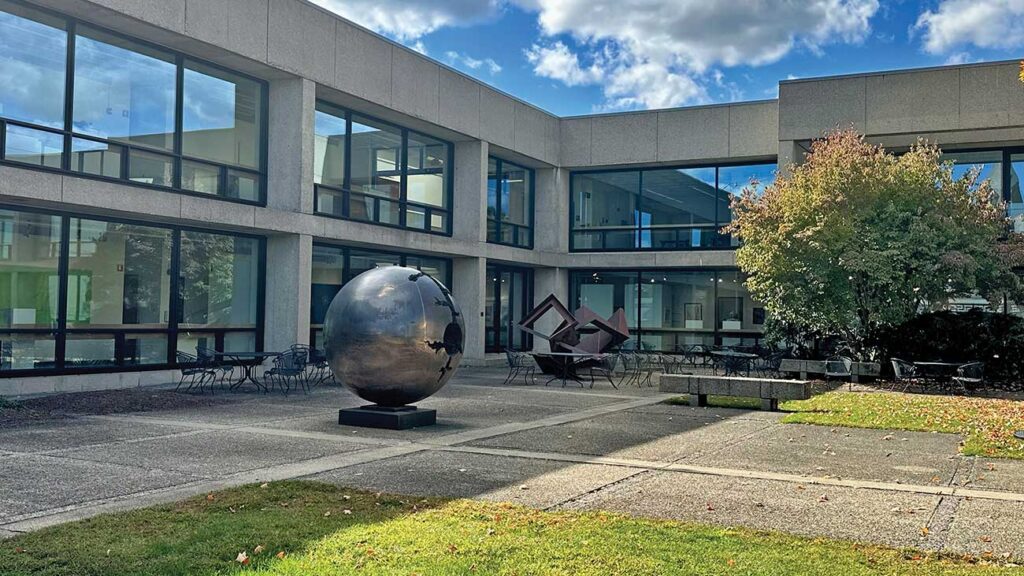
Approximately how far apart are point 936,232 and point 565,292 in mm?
14381

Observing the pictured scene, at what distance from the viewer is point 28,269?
16.1m

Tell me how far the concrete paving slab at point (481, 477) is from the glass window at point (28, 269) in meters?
9.64

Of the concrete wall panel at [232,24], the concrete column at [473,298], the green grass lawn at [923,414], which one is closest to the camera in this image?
the green grass lawn at [923,414]

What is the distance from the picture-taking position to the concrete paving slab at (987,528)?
6254 mm

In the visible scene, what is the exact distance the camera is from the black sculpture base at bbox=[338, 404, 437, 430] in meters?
12.1

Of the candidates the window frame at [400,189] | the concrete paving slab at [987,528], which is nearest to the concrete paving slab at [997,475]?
the concrete paving slab at [987,528]

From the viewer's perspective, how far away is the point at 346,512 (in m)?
7.04

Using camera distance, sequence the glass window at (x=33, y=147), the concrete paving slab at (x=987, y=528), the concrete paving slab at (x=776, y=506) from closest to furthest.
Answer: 1. the concrete paving slab at (x=987, y=528)
2. the concrete paving slab at (x=776, y=506)
3. the glass window at (x=33, y=147)

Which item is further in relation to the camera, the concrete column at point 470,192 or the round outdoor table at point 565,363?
the concrete column at point 470,192

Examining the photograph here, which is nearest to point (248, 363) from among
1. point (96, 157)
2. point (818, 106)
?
point (96, 157)

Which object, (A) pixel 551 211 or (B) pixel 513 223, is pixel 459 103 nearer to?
(B) pixel 513 223

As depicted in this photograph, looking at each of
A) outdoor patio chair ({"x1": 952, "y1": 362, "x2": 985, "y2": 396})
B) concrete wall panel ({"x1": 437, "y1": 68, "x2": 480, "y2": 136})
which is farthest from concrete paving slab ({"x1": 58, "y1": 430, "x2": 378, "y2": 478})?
concrete wall panel ({"x1": 437, "y1": 68, "x2": 480, "y2": 136})

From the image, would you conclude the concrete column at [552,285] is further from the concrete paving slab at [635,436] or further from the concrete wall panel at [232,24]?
the concrete paving slab at [635,436]

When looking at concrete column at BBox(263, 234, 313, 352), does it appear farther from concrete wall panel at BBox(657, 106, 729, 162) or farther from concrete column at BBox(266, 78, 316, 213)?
concrete wall panel at BBox(657, 106, 729, 162)
